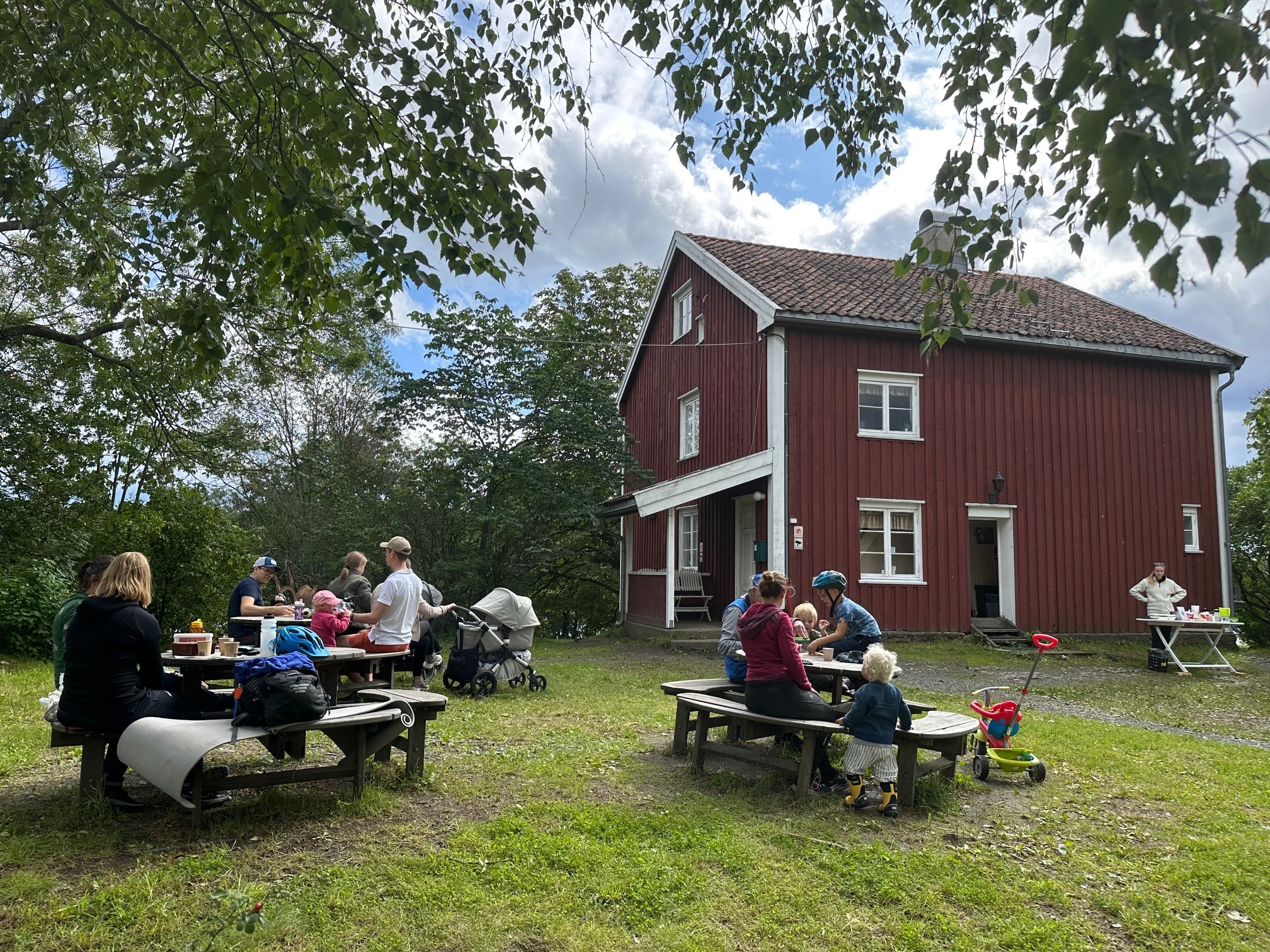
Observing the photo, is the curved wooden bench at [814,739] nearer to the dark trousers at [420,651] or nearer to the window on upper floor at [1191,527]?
the dark trousers at [420,651]

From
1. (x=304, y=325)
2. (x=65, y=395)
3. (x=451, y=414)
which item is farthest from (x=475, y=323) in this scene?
(x=304, y=325)

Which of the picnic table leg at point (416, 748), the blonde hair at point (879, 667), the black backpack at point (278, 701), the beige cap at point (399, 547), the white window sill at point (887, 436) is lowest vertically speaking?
the picnic table leg at point (416, 748)

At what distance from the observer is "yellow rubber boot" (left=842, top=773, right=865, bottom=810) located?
18.2 ft

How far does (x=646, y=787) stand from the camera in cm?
594

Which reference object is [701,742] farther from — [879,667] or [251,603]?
[251,603]

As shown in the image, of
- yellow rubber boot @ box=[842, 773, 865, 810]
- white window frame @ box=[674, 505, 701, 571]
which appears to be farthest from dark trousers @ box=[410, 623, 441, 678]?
white window frame @ box=[674, 505, 701, 571]

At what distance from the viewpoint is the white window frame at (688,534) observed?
821 inches

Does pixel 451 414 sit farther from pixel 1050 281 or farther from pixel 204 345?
pixel 1050 281

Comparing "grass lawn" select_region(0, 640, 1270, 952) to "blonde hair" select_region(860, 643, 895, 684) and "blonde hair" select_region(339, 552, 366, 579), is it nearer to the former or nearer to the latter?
"blonde hair" select_region(860, 643, 895, 684)

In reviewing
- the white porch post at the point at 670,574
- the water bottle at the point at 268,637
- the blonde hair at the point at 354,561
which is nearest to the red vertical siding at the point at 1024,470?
the white porch post at the point at 670,574

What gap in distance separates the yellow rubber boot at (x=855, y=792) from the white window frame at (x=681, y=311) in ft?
53.7

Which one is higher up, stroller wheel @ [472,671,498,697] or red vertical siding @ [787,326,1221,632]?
red vertical siding @ [787,326,1221,632]

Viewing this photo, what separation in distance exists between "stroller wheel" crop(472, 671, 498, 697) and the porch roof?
7491 millimetres

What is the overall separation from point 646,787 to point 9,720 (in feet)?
19.7
